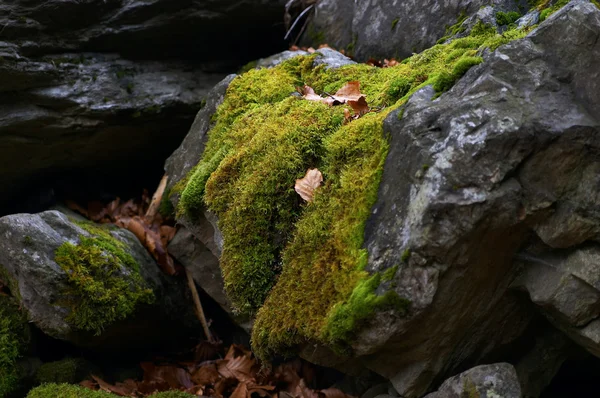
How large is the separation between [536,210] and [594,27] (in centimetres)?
86

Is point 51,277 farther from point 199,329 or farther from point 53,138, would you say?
point 53,138

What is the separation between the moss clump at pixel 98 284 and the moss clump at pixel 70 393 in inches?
16.1

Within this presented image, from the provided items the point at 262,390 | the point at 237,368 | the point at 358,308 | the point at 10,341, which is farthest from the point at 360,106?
the point at 10,341

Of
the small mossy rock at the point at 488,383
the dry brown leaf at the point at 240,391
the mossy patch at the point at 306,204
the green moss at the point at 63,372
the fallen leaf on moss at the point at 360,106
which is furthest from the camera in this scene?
the green moss at the point at 63,372

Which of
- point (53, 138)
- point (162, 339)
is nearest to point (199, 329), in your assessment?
point (162, 339)

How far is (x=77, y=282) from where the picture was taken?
4199mm

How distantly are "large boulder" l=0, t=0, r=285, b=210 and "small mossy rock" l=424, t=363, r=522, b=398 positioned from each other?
346 centimetres

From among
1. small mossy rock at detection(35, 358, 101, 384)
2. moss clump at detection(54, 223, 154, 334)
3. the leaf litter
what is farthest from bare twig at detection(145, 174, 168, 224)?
small mossy rock at detection(35, 358, 101, 384)

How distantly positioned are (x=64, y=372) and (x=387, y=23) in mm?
3601

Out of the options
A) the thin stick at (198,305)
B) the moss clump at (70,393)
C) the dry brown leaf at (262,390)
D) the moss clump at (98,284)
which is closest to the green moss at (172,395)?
the moss clump at (70,393)

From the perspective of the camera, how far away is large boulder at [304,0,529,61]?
4344mm

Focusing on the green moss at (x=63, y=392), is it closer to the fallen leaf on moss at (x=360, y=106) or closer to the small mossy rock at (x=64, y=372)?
the small mossy rock at (x=64, y=372)

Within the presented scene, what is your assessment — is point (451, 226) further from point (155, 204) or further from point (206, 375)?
point (155, 204)

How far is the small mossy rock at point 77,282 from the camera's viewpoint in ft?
13.7
